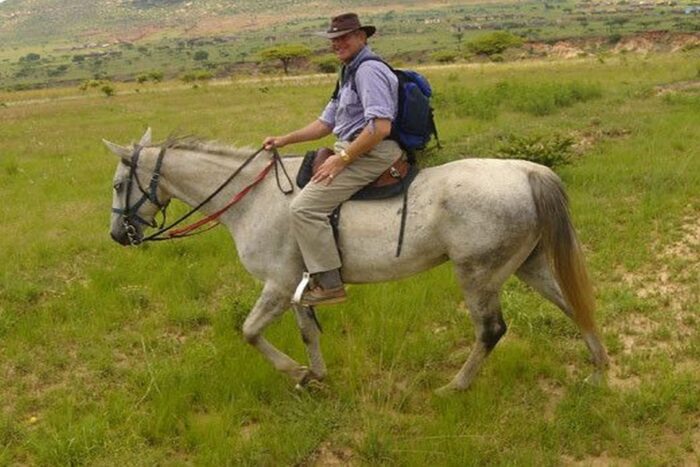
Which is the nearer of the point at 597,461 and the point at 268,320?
the point at 597,461

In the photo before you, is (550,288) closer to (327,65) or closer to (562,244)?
(562,244)

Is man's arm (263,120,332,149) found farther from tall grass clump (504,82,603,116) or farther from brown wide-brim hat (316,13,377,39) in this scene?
tall grass clump (504,82,603,116)

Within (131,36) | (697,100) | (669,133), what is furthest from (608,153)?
(131,36)

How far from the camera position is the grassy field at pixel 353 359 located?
4.80 metres

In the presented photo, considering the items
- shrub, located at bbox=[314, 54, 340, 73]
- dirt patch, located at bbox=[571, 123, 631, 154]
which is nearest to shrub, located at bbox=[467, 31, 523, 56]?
shrub, located at bbox=[314, 54, 340, 73]

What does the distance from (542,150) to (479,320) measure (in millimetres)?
7234

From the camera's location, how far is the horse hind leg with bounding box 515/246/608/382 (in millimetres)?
5570

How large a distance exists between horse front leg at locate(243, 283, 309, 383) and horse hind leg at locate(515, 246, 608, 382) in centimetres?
211

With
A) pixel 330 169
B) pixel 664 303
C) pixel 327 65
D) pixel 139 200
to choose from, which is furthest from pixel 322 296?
pixel 327 65

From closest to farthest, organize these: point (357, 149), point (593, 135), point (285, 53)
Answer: point (357, 149)
point (593, 135)
point (285, 53)

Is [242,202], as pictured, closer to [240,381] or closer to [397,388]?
[240,381]

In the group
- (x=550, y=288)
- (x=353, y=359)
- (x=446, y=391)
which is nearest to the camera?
(x=446, y=391)

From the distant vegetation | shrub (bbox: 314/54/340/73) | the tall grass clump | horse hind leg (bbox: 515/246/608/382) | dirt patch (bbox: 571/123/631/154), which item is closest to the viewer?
horse hind leg (bbox: 515/246/608/382)

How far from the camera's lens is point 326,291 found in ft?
17.3
